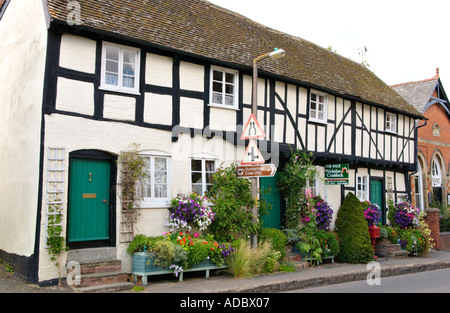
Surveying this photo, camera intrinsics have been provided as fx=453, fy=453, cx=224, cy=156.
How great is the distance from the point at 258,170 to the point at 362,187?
776 cm

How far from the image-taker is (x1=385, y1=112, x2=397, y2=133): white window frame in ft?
58.9

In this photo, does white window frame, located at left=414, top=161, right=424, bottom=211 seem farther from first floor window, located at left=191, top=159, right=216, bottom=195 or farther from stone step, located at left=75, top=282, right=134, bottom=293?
stone step, located at left=75, top=282, right=134, bottom=293

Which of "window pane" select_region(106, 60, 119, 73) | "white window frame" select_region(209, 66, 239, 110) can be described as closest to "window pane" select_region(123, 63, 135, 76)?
"window pane" select_region(106, 60, 119, 73)

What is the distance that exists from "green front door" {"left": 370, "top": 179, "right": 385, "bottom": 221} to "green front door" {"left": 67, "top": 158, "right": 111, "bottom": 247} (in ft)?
35.2

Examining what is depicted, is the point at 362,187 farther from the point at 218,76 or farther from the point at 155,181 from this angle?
the point at 155,181

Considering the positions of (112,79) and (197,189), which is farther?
(197,189)

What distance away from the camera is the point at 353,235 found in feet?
44.7

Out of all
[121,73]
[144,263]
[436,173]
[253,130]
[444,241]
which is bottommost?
[444,241]

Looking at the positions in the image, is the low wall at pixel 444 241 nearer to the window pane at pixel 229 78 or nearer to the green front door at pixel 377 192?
the green front door at pixel 377 192

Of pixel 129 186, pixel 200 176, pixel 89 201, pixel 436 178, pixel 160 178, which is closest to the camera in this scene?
pixel 89 201

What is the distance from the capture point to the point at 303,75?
1416 centimetres

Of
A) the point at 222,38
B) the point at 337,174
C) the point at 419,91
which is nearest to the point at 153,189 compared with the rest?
the point at 222,38

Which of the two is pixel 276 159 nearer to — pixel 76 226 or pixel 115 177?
pixel 115 177
